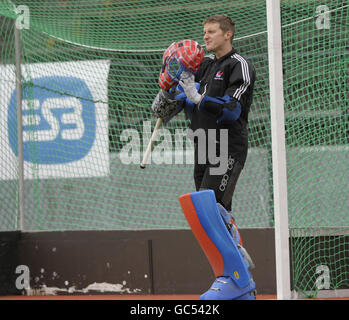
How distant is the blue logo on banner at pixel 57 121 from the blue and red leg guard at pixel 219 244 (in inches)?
110

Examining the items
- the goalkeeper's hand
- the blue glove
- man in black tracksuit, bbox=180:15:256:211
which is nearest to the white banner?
the blue glove

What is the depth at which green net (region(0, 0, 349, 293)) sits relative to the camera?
6.18 metres

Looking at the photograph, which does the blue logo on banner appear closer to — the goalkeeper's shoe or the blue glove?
the blue glove

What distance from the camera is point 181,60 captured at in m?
4.09

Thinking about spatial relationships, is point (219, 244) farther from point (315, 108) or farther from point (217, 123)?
point (315, 108)

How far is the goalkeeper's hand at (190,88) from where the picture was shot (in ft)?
13.3

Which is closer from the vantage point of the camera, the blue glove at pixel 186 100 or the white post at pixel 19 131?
the blue glove at pixel 186 100

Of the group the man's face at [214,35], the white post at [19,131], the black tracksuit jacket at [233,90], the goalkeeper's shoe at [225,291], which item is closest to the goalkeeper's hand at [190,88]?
the black tracksuit jacket at [233,90]

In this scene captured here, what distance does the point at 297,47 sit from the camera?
18.3ft

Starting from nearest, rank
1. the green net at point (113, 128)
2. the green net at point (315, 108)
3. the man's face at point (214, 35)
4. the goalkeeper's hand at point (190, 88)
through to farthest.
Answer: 1. the goalkeeper's hand at point (190, 88)
2. the man's face at point (214, 35)
3. the green net at point (315, 108)
4. the green net at point (113, 128)

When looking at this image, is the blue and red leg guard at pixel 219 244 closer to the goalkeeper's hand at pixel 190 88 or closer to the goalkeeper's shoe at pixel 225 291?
the goalkeeper's shoe at pixel 225 291

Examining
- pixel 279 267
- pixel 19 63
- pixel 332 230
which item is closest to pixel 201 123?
pixel 279 267

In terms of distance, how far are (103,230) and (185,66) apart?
8.80ft
